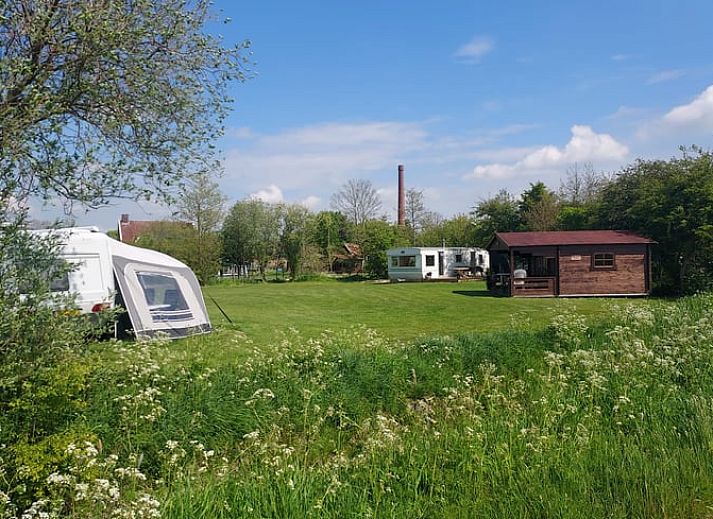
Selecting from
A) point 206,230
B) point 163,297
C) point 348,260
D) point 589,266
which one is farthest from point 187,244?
point 163,297

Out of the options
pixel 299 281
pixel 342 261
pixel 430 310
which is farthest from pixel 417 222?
pixel 430 310

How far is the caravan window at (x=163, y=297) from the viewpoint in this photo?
11484 millimetres

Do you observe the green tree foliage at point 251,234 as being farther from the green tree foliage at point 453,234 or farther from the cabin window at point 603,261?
the cabin window at point 603,261

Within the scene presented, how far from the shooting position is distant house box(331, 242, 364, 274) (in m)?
49.0

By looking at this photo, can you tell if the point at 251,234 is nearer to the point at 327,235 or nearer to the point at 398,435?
the point at 327,235

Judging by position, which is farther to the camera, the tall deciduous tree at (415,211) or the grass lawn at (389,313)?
the tall deciduous tree at (415,211)

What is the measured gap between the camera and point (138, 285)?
1138cm

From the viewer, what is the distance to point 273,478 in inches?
139

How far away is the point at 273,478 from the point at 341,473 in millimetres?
455

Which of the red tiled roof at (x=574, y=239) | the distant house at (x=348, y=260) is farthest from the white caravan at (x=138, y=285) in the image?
the distant house at (x=348, y=260)

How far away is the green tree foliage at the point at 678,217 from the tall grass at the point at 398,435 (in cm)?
1727

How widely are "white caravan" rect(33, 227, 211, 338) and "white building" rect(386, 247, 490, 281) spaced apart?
84.4 feet

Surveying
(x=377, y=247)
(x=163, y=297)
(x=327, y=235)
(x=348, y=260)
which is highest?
(x=327, y=235)

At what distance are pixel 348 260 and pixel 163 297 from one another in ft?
125
